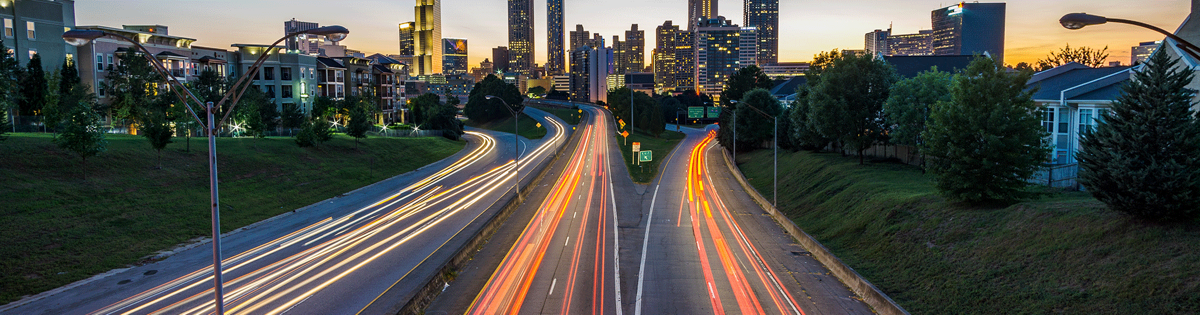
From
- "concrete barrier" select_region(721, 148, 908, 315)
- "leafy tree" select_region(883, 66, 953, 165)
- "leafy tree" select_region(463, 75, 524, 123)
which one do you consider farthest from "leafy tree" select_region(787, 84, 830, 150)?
"leafy tree" select_region(463, 75, 524, 123)

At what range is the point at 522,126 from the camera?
128 meters

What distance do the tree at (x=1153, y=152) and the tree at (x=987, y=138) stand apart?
21.2 feet

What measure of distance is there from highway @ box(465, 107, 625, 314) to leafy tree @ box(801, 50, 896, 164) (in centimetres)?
1889

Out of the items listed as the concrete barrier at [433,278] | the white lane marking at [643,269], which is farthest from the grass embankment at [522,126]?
the concrete barrier at [433,278]

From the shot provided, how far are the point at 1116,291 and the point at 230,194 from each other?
152 ft

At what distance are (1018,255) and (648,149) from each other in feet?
235

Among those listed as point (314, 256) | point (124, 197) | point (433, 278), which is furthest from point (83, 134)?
point (433, 278)

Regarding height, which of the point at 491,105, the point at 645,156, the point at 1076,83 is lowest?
the point at 645,156

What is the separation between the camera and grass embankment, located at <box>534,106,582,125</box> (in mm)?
138725

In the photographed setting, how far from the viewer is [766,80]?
141 meters

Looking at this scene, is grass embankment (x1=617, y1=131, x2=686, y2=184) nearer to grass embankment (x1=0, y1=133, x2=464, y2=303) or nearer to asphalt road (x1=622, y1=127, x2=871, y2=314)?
asphalt road (x1=622, y1=127, x2=871, y2=314)

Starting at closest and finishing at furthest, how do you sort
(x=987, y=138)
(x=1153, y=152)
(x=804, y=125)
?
(x=1153, y=152), (x=987, y=138), (x=804, y=125)

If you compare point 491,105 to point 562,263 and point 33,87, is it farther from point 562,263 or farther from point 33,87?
point 562,263

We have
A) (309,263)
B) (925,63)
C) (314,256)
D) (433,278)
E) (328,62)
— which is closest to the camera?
(433,278)
